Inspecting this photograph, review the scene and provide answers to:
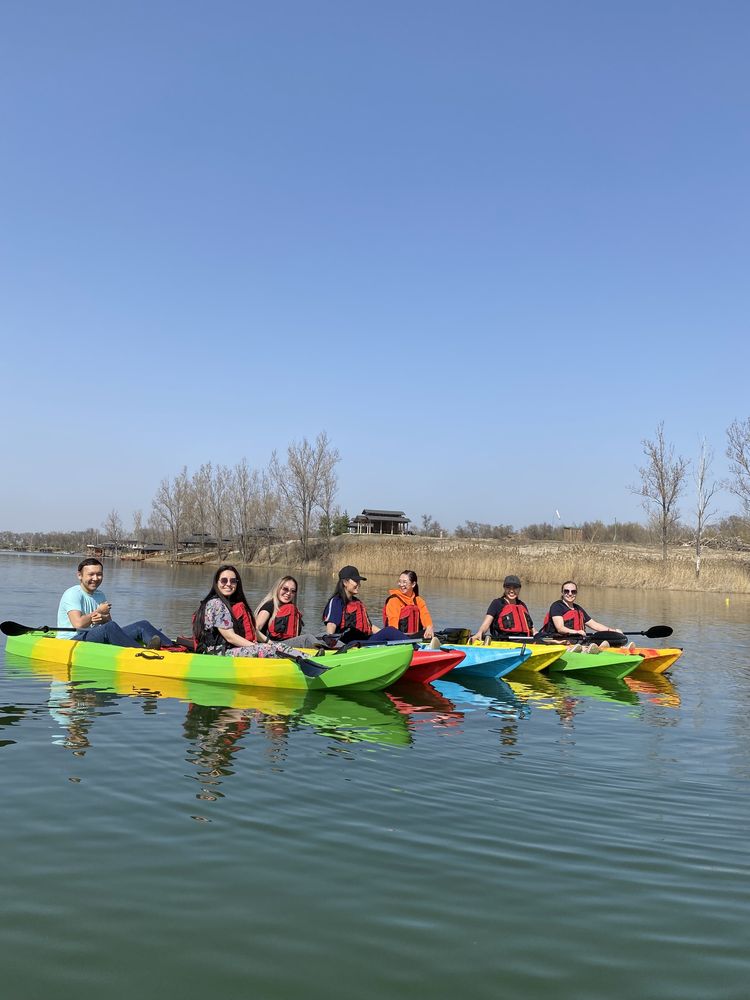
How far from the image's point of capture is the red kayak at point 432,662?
9.82m

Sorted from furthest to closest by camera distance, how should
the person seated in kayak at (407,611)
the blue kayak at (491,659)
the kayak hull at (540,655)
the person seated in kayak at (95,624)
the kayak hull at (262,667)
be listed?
1. the person seated in kayak at (407,611)
2. the kayak hull at (540,655)
3. the blue kayak at (491,659)
4. the person seated in kayak at (95,624)
5. the kayak hull at (262,667)

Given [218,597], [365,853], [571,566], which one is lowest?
[365,853]

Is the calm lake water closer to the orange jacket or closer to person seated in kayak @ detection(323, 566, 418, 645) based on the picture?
person seated in kayak @ detection(323, 566, 418, 645)

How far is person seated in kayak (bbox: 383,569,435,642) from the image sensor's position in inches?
441

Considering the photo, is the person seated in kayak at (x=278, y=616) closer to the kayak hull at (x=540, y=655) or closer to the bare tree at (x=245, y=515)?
the kayak hull at (x=540, y=655)

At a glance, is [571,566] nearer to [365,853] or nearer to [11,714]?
[11,714]

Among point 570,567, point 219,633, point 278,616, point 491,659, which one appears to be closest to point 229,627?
point 219,633

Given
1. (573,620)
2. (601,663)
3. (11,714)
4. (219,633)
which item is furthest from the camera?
(573,620)

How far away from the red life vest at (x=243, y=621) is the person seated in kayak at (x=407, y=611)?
2.08 m

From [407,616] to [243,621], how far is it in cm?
254

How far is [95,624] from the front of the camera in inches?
409

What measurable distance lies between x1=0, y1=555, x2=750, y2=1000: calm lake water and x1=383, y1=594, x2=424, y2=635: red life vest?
2.86m

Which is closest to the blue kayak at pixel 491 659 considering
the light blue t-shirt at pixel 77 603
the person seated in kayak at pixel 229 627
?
the person seated in kayak at pixel 229 627

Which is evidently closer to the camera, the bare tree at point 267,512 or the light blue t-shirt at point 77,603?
the light blue t-shirt at point 77,603
